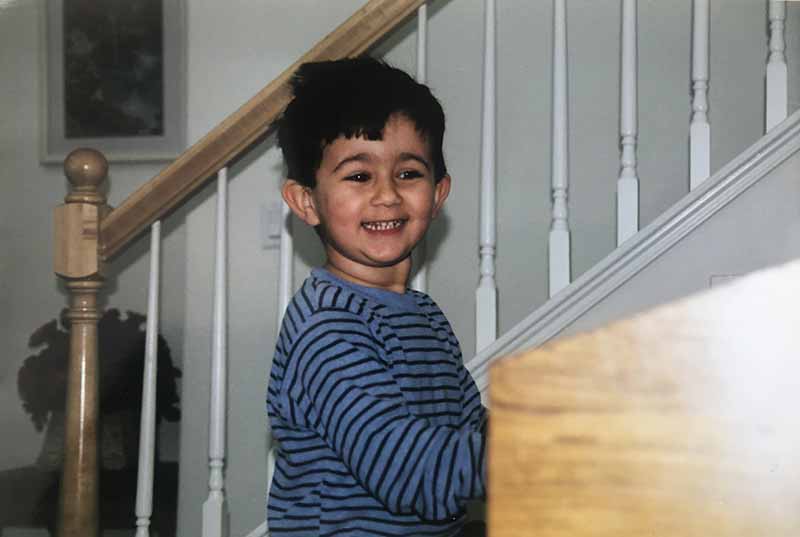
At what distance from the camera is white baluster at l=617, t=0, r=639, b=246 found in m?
1.23

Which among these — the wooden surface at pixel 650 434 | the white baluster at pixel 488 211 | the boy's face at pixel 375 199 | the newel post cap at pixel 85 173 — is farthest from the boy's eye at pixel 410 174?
the wooden surface at pixel 650 434

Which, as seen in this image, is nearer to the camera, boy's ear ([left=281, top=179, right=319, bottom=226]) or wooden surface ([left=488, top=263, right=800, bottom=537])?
wooden surface ([left=488, top=263, right=800, bottom=537])

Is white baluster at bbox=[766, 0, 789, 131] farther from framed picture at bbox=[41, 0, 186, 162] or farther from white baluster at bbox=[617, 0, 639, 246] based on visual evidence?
framed picture at bbox=[41, 0, 186, 162]

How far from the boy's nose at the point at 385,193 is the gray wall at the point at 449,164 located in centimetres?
79

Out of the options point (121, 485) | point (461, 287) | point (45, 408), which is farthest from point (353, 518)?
point (45, 408)

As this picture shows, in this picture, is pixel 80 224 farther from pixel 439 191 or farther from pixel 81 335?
pixel 439 191

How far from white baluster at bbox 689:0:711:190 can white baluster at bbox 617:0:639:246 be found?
0.07 m

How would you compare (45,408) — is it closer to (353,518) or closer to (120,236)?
(120,236)

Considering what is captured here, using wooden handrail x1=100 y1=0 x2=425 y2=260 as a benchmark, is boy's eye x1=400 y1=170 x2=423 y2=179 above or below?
below

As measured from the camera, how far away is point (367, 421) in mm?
840

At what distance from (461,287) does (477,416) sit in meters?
0.78

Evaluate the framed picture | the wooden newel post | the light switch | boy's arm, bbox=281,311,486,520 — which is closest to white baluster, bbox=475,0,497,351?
boy's arm, bbox=281,311,486,520

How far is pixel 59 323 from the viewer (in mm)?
2016

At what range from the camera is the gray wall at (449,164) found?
173 centimetres
